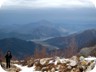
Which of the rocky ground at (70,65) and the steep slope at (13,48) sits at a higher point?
the steep slope at (13,48)

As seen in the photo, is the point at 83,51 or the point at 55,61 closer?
the point at 55,61

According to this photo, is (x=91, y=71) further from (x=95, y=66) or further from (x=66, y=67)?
(x=66, y=67)

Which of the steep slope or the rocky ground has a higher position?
the steep slope

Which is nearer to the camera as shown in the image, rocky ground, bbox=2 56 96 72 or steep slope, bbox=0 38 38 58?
rocky ground, bbox=2 56 96 72

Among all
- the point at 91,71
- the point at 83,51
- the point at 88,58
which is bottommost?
the point at 91,71

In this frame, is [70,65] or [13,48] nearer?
[70,65]

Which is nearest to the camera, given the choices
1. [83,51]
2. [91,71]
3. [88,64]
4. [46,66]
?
[91,71]

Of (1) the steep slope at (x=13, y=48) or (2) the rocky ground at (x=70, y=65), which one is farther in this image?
(1) the steep slope at (x=13, y=48)

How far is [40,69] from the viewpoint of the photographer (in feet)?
17.7

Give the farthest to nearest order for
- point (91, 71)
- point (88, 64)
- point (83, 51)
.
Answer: point (83, 51) → point (88, 64) → point (91, 71)

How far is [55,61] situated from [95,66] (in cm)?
95

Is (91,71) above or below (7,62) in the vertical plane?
below

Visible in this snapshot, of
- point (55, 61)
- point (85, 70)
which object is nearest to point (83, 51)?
point (55, 61)

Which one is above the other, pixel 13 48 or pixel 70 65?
pixel 13 48
